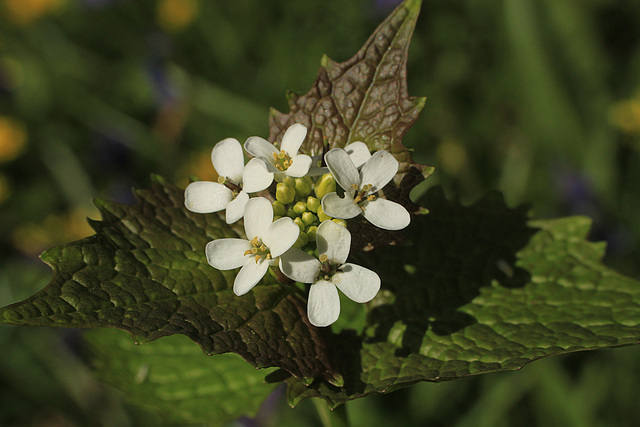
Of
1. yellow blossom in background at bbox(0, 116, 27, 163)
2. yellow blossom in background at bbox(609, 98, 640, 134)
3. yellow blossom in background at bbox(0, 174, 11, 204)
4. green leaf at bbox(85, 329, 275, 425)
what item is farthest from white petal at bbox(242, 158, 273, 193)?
yellow blossom in background at bbox(0, 116, 27, 163)

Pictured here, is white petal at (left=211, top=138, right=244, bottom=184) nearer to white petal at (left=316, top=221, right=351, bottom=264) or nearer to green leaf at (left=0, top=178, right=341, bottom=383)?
green leaf at (left=0, top=178, right=341, bottom=383)

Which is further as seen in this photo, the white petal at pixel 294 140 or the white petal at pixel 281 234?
the white petal at pixel 294 140

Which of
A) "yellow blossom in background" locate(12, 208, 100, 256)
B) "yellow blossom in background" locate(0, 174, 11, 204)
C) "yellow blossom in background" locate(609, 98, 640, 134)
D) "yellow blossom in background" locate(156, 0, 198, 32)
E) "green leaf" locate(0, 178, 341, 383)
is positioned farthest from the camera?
"yellow blossom in background" locate(156, 0, 198, 32)

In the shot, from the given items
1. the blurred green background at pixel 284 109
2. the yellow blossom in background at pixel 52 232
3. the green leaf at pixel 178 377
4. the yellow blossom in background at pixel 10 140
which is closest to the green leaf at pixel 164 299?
the green leaf at pixel 178 377

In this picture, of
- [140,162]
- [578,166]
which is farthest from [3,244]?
[578,166]

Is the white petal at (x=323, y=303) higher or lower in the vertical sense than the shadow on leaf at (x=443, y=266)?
lower

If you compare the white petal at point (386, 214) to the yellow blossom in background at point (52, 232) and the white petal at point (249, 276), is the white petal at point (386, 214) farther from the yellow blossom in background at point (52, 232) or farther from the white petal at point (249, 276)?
the yellow blossom in background at point (52, 232)
